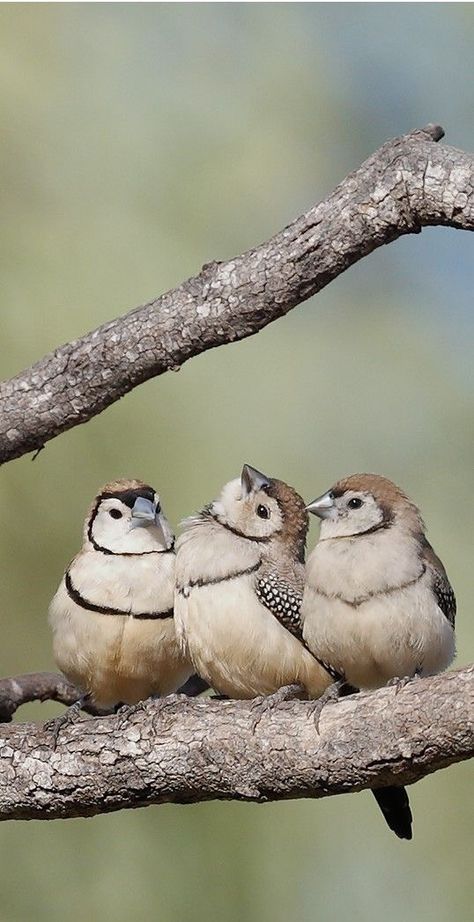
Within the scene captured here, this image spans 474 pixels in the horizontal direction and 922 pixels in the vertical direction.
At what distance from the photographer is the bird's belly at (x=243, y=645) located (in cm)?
365

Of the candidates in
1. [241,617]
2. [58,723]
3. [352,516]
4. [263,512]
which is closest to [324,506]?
[352,516]

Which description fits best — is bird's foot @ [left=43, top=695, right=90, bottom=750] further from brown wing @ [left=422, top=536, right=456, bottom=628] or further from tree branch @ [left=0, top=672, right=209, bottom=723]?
brown wing @ [left=422, top=536, right=456, bottom=628]

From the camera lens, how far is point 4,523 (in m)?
6.27

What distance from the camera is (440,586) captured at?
140 inches

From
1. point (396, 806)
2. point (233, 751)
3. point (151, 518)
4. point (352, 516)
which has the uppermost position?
point (151, 518)

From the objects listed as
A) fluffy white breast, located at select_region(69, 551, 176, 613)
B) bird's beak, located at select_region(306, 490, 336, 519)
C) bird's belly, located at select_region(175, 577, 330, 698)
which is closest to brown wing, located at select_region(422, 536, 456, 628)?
bird's beak, located at select_region(306, 490, 336, 519)

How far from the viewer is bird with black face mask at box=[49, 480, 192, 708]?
12.4 ft

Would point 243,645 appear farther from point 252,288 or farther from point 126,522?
point 252,288

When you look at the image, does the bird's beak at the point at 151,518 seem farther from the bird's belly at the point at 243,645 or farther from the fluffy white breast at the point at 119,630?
the bird's belly at the point at 243,645

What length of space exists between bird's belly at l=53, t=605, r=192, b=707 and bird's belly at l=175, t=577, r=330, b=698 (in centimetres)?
15

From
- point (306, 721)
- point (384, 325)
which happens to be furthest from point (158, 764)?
point (384, 325)

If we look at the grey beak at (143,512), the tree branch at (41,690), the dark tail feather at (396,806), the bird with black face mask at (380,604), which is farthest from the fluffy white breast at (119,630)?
the dark tail feather at (396,806)

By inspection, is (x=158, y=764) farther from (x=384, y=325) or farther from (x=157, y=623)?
(x=384, y=325)

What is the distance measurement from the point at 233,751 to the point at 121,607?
27.2 inches
